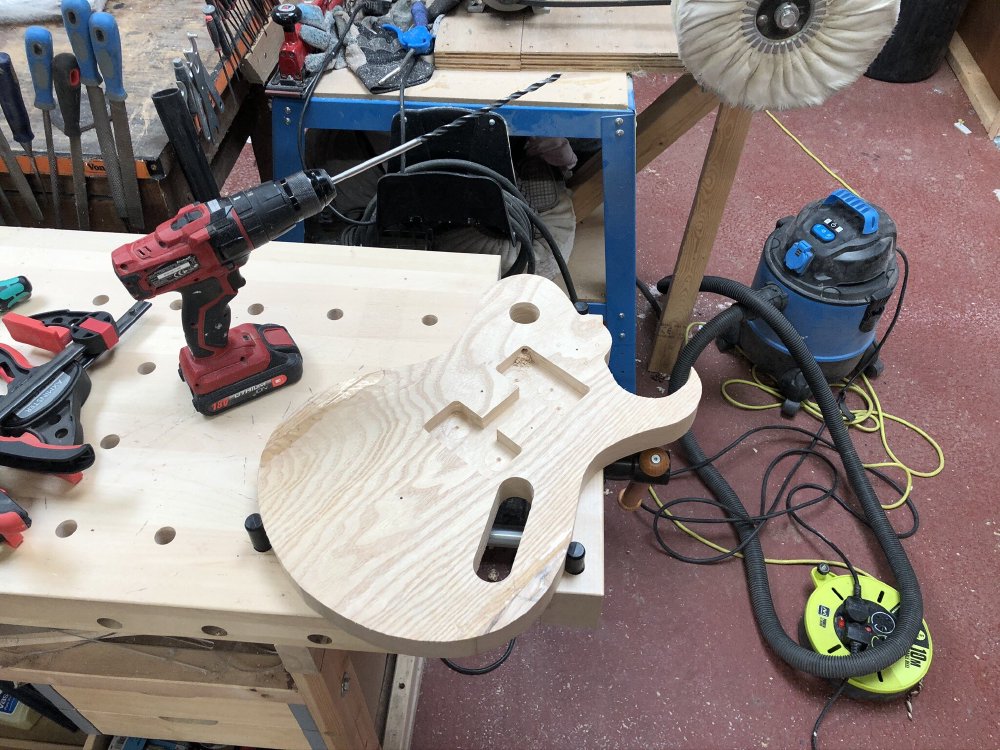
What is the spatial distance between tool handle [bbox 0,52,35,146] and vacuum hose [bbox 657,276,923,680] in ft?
Result: 4.42

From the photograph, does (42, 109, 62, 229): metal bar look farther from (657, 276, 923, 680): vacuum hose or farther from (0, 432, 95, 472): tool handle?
(657, 276, 923, 680): vacuum hose

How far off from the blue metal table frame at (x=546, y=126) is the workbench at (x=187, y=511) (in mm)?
515

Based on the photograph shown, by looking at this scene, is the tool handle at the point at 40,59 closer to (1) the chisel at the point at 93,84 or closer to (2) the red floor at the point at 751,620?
(1) the chisel at the point at 93,84

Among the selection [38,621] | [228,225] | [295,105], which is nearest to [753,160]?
[295,105]

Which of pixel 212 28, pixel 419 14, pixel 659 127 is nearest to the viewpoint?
pixel 212 28

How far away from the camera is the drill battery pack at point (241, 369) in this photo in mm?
750

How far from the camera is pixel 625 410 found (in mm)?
718

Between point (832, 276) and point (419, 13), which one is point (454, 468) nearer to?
point (419, 13)

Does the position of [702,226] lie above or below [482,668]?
above

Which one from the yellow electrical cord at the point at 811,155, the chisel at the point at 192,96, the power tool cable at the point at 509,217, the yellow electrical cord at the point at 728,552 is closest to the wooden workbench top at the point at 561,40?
the power tool cable at the point at 509,217

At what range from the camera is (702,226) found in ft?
5.19

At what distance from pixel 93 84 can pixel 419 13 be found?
0.79m

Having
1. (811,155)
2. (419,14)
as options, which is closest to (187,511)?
(419,14)

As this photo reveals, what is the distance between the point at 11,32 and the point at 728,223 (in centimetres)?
205
